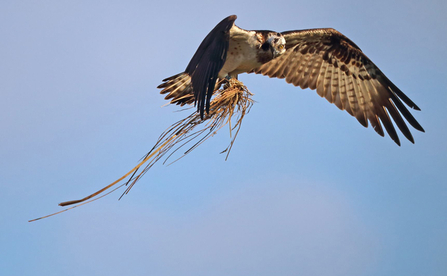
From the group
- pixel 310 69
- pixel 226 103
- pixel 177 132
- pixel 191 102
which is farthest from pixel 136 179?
pixel 310 69

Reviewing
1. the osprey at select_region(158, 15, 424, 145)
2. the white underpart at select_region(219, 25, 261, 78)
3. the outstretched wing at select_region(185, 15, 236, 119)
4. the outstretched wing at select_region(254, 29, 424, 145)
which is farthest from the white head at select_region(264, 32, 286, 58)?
the outstretched wing at select_region(254, 29, 424, 145)

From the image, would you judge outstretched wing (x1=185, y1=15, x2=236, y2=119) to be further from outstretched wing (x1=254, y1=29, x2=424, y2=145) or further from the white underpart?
outstretched wing (x1=254, y1=29, x2=424, y2=145)

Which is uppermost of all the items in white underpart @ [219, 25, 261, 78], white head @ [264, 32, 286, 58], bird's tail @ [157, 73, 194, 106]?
white head @ [264, 32, 286, 58]

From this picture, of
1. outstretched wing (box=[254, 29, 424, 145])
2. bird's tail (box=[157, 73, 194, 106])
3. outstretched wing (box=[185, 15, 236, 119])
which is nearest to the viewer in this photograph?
outstretched wing (box=[185, 15, 236, 119])

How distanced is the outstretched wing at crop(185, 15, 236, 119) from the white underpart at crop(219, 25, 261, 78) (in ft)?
1.06

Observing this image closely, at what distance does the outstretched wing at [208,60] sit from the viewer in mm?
3954

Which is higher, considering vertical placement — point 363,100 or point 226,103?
point 363,100

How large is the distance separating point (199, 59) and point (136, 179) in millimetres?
1646

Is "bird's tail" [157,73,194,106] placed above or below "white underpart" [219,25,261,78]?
below

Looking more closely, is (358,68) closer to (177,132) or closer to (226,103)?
(226,103)

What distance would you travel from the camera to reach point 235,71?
16.8ft

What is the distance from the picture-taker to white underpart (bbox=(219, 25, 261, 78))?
4.90 metres

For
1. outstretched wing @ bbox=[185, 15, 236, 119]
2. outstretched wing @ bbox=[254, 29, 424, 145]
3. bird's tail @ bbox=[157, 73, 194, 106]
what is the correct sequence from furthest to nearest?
outstretched wing @ bbox=[254, 29, 424, 145], bird's tail @ bbox=[157, 73, 194, 106], outstretched wing @ bbox=[185, 15, 236, 119]

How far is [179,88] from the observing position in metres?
4.93
